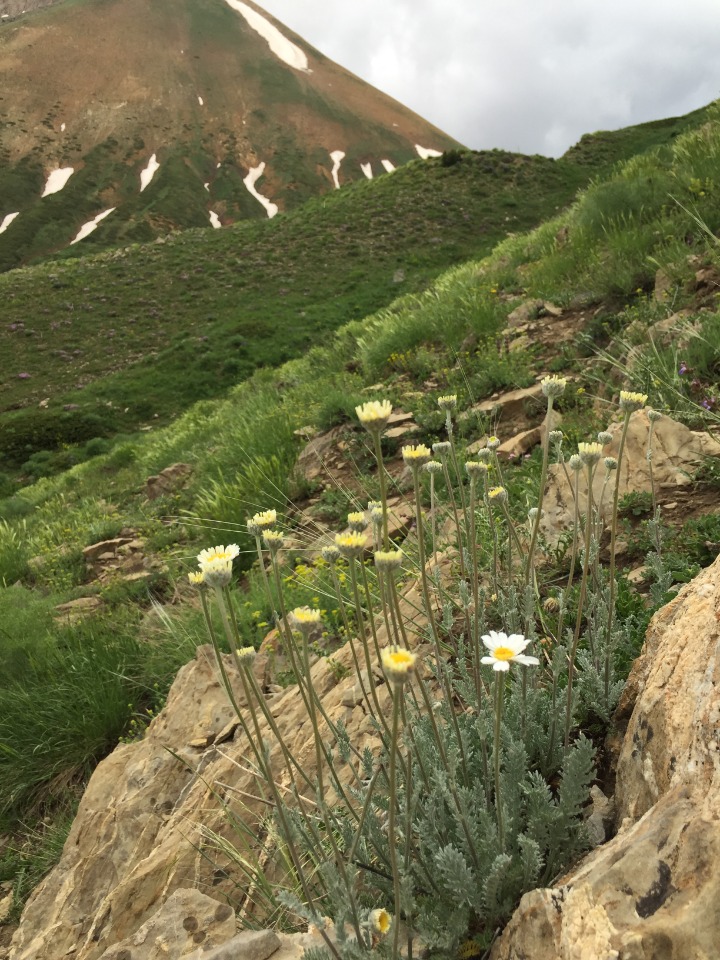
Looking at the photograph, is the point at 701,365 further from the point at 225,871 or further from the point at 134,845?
the point at 134,845

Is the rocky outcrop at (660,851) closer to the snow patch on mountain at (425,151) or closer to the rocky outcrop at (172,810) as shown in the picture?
the rocky outcrop at (172,810)

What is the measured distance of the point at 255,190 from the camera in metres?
66.9

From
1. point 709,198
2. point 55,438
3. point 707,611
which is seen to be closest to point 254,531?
point 707,611

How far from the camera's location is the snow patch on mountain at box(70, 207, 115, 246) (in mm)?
55625

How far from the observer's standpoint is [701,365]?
3.54 meters

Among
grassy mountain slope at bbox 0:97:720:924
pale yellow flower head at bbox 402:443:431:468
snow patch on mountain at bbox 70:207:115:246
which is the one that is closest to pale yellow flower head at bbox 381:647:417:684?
pale yellow flower head at bbox 402:443:431:468

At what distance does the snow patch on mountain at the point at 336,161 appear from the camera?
7181 centimetres

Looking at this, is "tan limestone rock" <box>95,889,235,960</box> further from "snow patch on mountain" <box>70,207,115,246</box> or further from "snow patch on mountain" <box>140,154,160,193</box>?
"snow patch on mountain" <box>140,154,160,193</box>

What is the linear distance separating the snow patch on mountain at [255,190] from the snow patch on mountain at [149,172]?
987cm

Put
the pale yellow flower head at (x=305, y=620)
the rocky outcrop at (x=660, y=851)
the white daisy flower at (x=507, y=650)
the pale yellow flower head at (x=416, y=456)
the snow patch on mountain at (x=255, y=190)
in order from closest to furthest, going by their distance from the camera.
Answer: the rocky outcrop at (x=660, y=851), the white daisy flower at (x=507, y=650), the pale yellow flower head at (x=305, y=620), the pale yellow flower head at (x=416, y=456), the snow patch on mountain at (x=255, y=190)

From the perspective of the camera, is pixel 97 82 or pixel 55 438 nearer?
pixel 55 438

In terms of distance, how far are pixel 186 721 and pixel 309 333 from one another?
1806 cm

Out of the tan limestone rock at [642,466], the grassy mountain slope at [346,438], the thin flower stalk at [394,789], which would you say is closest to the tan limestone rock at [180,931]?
the thin flower stalk at [394,789]

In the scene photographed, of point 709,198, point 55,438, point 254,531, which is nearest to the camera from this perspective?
point 254,531
